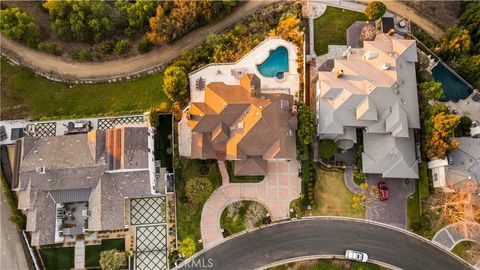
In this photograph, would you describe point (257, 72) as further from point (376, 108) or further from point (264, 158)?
point (376, 108)

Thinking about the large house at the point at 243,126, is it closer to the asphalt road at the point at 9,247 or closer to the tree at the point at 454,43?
the tree at the point at 454,43

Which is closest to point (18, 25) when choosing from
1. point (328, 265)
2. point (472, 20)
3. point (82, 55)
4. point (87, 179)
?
point (82, 55)

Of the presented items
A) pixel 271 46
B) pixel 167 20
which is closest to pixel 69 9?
pixel 167 20

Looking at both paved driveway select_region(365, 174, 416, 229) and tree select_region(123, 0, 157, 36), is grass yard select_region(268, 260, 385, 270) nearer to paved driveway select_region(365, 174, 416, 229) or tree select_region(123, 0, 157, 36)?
paved driveway select_region(365, 174, 416, 229)

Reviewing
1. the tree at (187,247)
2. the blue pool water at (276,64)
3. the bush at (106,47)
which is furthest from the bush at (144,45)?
the tree at (187,247)

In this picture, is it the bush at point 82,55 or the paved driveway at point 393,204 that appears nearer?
the paved driveway at point 393,204

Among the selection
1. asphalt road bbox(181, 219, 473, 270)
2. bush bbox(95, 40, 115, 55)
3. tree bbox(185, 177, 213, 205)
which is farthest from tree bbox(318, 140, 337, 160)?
bush bbox(95, 40, 115, 55)

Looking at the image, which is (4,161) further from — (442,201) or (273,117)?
(442,201)
